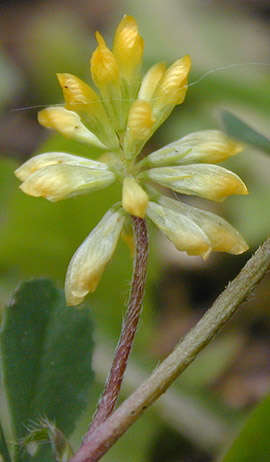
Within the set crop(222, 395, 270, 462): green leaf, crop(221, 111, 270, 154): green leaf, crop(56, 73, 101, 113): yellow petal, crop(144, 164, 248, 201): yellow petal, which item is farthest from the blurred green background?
crop(222, 395, 270, 462): green leaf

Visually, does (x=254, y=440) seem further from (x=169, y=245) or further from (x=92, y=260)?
(x=169, y=245)

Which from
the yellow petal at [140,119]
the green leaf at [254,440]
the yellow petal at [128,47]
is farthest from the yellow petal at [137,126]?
the green leaf at [254,440]

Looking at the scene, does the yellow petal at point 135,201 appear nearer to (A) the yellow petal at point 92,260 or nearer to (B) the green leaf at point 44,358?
(A) the yellow petal at point 92,260

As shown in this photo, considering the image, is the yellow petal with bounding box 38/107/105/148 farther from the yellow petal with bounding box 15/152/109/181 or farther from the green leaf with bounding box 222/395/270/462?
the green leaf with bounding box 222/395/270/462

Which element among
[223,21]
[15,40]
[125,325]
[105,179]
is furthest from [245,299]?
[15,40]

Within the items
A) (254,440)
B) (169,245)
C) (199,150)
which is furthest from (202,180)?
(169,245)

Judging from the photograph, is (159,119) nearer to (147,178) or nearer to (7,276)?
(147,178)
